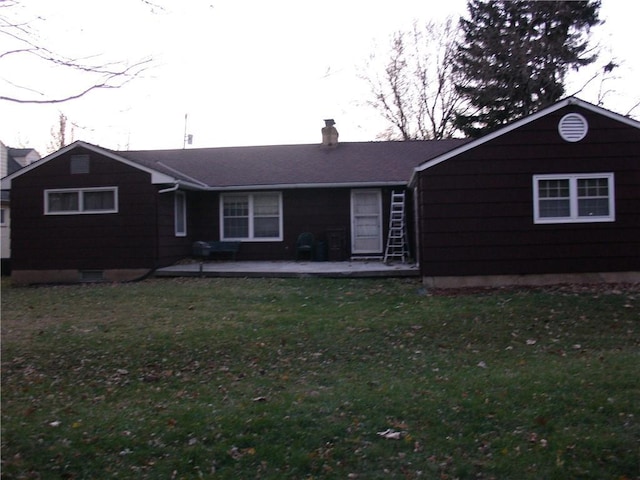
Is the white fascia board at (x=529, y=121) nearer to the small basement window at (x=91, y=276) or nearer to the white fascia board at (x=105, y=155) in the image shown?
the white fascia board at (x=105, y=155)

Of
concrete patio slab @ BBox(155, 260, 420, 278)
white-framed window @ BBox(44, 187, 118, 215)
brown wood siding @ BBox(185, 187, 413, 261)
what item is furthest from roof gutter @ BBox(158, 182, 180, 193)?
brown wood siding @ BBox(185, 187, 413, 261)

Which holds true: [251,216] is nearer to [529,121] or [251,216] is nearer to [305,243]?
[305,243]

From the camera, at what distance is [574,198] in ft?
46.9

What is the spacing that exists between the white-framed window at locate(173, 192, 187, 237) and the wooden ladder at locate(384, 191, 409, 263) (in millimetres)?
5928

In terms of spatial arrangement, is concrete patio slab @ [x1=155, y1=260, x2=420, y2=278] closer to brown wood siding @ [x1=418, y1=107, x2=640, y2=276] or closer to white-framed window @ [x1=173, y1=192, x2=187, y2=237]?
white-framed window @ [x1=173, y1=192, x2=187, y2=237]

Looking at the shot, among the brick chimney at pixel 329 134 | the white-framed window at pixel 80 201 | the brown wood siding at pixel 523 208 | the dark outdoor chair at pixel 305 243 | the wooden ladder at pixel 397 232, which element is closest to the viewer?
the brown wood siding at pixel 523 208

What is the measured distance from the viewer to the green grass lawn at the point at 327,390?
18.4ft

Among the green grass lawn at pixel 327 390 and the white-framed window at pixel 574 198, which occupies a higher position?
the white-framed window at pixel 574 198

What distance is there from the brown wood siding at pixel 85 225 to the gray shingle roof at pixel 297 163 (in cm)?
78

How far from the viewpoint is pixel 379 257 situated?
1923cm

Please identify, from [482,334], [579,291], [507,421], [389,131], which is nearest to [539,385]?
[507,421]

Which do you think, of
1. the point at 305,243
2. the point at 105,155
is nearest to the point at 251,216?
the point at 305,243

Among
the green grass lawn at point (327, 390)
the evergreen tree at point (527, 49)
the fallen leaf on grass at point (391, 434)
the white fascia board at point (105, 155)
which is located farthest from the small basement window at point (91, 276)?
the evergreen tree at point (527, 49)

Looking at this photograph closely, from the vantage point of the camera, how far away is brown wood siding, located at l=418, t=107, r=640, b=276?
46.5ft
